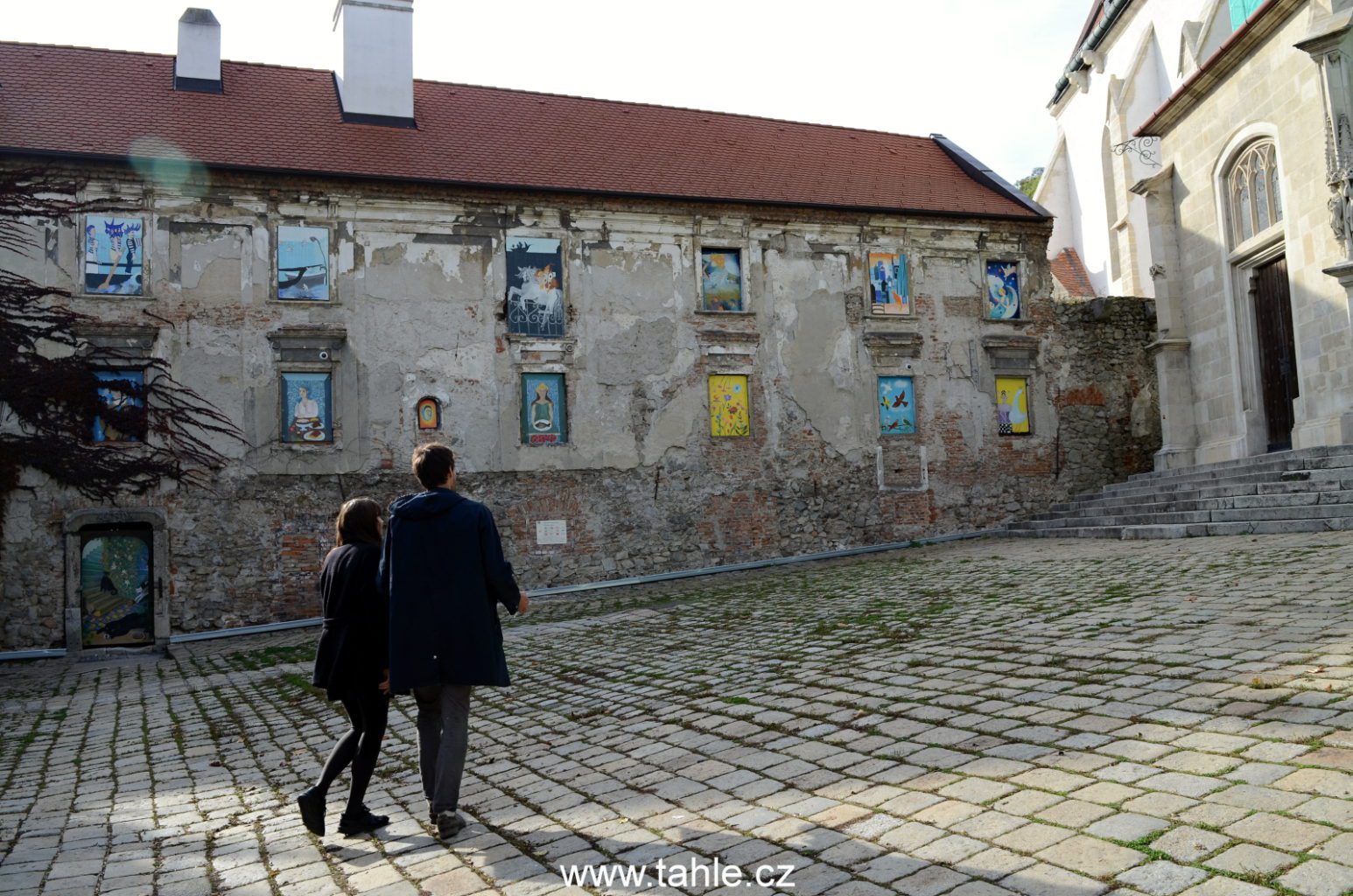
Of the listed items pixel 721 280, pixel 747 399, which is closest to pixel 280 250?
pixel 721 280

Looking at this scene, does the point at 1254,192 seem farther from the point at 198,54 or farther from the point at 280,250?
the point at 198,54

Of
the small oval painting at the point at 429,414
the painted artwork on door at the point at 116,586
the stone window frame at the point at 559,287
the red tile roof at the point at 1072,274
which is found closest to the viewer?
the painted artwork on door at the point at 116,586

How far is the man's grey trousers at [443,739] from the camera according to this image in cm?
468

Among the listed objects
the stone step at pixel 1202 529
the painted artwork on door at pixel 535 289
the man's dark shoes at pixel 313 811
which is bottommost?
the man's dark shoes at pixel 313 811

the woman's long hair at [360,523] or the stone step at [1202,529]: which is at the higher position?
the woman's long hair at [360,523]

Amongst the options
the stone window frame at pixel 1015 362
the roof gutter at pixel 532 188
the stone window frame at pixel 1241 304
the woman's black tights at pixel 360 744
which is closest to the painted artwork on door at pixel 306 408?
the roof gutter at pixel 532 188

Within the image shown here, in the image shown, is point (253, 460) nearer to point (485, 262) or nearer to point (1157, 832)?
point (485, 262)

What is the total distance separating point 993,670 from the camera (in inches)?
266

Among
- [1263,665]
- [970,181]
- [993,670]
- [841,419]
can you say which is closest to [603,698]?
[993,670]

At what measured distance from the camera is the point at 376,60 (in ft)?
70.7

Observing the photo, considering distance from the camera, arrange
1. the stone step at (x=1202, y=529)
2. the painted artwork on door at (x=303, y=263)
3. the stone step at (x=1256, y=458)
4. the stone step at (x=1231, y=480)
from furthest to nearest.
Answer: the painted artwork on door at (x=303, y=263) → the stone step at (x=1256, y=458) → the stone step at (x=1231, y=480) → the stone step at (x=1202, y=529)

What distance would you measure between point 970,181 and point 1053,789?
74.9ft

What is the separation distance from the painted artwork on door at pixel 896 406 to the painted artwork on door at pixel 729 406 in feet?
9.92

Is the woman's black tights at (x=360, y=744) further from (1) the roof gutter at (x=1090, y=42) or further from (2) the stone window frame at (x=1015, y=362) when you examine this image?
(1) the roof gutter at (x=1090, y=42)
